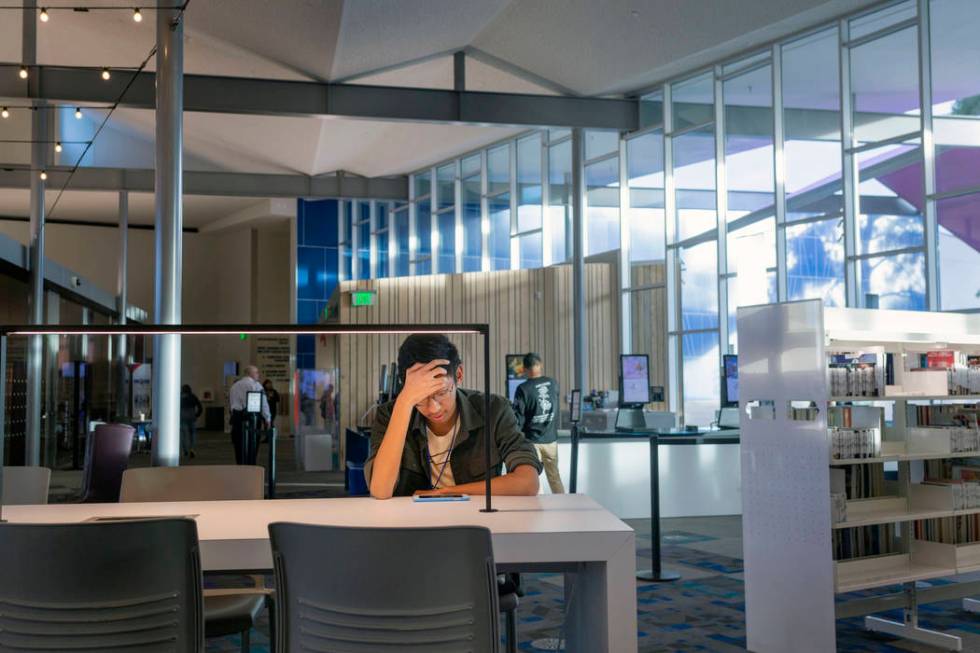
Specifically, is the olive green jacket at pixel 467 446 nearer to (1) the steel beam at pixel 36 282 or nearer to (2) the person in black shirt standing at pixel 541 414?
(2) the person in black shirt standing at pixel 541 414

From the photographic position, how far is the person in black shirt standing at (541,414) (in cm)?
820

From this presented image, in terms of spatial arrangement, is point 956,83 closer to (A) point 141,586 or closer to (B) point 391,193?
(A) point 141,586

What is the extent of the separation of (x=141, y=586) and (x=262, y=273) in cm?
2280

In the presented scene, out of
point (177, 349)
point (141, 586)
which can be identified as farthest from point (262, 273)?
point (141, 586)

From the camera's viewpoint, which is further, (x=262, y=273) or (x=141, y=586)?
(x=262, y=273)

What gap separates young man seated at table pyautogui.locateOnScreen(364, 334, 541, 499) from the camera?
10.3 feet

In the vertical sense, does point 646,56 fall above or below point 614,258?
above

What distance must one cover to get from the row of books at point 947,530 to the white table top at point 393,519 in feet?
9.46

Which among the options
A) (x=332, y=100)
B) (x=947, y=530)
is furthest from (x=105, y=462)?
(x=332, y=100)

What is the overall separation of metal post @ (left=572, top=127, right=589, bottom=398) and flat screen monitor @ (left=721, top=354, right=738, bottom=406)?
144 inches

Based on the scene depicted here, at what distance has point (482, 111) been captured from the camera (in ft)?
38.6

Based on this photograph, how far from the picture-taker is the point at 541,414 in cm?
820

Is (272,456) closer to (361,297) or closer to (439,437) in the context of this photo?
(439,437)

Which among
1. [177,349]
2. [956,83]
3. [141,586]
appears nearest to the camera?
[141,586]
